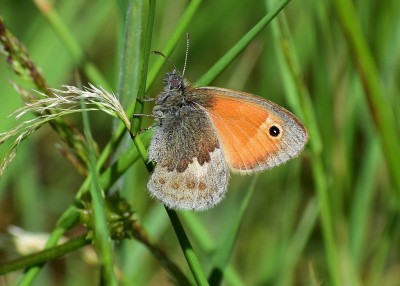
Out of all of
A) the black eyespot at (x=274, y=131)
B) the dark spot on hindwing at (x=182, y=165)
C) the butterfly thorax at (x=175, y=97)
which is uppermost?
the butterfly thorax at (x=175, y=97)

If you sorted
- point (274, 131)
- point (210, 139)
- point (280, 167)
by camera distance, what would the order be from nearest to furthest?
1. point (274, 131)
2. point (210, 139)
3. point (280, 167)

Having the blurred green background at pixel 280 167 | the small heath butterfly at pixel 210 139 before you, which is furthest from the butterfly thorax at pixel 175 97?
the blurred green background at pixel 280 167

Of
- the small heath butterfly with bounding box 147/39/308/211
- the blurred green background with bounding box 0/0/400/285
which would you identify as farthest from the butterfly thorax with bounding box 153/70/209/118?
the blurred green background with bounding box 0/0/400/285

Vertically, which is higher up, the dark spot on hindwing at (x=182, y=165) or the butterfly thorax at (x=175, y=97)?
the butterfly thorax at (x=175, y=97)

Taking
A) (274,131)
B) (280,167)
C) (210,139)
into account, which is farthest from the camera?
(280,167)

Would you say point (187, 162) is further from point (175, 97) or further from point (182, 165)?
point (175, 97)

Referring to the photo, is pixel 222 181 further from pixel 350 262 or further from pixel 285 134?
pixel 350 262

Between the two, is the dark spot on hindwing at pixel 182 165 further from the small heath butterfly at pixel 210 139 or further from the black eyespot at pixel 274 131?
the black eyespot at pixel 274 131

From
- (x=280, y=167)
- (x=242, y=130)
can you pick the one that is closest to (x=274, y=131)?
(x=242, y=130)
